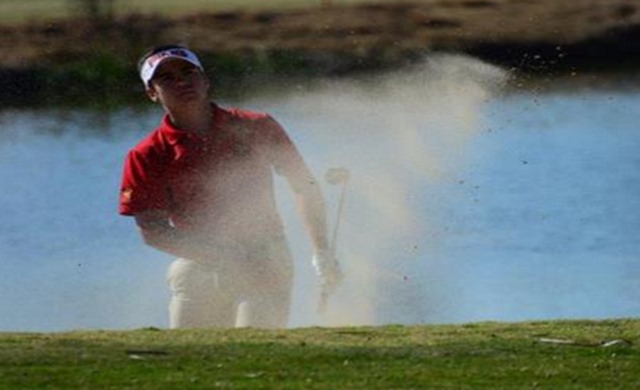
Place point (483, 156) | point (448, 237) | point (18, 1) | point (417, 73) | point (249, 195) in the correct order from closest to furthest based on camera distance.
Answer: point (249, 195) → point (448, 237) → point (483, 156) → point (417, 73) → point (18, 1)

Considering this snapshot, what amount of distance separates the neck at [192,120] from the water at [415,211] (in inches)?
72.6

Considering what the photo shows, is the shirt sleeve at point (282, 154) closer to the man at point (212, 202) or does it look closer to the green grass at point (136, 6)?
the man at point (212, 202)

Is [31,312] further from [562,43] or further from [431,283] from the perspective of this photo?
[562,43]

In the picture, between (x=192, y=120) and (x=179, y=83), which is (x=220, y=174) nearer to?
(x=192, y=120)

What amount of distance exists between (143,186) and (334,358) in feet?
8.35

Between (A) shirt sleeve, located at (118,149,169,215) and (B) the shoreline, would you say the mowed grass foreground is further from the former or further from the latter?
(B) the shoreline

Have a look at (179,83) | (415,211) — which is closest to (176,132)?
(179,83)

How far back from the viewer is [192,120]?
12.1 metres

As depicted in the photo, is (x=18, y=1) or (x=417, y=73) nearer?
(x=417, y=73)

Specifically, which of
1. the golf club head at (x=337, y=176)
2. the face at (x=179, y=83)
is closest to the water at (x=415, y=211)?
the golf club head at (x=337, y=176)

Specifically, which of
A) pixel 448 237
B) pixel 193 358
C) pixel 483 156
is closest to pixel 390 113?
pixel 483 156

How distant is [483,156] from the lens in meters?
22.5

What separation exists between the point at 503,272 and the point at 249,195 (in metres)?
6.11

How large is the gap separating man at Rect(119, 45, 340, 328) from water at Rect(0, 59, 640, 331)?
1.56 meters
